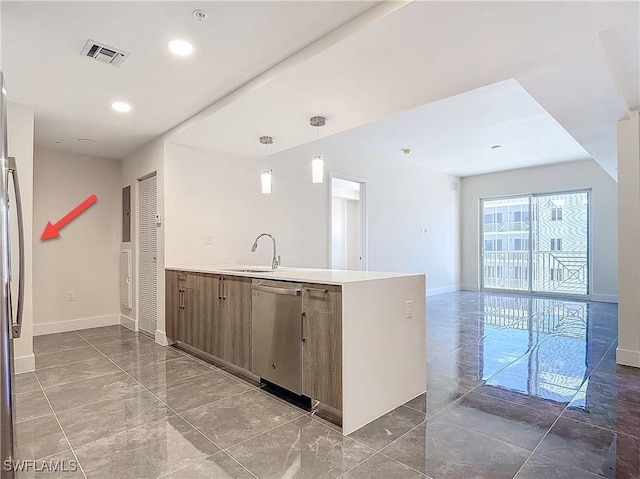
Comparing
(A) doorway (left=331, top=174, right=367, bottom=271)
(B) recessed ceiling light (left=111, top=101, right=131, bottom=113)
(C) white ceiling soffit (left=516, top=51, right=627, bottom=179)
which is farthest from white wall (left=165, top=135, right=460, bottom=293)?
(C) white ceiling soffit (left=516, top=51, right=627, bottom=179)

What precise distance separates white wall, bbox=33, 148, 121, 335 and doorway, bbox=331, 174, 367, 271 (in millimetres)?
3406

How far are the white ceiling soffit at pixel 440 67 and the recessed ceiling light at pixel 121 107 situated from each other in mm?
574

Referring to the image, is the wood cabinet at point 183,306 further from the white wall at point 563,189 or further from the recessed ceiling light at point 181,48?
the white wall at point 563,189

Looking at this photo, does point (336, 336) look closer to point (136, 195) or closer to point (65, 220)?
point (136, 195)

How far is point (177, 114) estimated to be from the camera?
11.3ft

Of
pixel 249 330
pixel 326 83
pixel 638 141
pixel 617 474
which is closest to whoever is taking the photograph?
pixel 617 474

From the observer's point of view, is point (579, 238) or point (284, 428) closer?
point (284, 428)

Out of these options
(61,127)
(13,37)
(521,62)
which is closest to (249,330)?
(13,37)

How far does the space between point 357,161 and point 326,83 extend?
369 centimetres

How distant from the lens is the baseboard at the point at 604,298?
6.92 m

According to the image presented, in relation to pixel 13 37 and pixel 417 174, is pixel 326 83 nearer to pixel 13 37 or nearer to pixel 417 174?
pixel 13 37

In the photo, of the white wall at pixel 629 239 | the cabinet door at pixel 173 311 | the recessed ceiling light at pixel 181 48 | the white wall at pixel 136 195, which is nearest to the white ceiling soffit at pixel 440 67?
the white wall at pixel 629 239

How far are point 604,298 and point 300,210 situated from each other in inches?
249

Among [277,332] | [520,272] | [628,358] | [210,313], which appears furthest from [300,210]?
[520,272]
